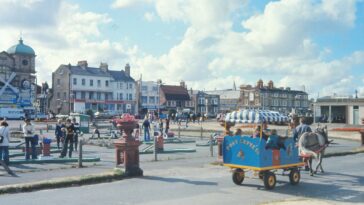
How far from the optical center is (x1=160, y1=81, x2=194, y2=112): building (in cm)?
10850

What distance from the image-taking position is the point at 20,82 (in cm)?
8644

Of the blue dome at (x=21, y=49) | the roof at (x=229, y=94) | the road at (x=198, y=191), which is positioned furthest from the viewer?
the roof at (x=229, y=94)

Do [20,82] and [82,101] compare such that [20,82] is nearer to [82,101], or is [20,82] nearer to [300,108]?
[82,101]

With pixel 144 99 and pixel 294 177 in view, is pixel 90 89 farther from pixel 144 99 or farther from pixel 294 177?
pixel 294 177

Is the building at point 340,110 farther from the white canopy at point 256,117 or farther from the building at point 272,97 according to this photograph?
the white canopy at point 256,117

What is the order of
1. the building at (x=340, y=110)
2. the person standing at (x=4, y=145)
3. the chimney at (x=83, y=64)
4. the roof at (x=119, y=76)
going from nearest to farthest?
the person standing at (x=4, y=145) < the building at (x=340, y=110) < the chimney at (x=83, y=64) < the roof at (x=119, y=76)

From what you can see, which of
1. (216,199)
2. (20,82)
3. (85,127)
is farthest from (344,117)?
(216,199)

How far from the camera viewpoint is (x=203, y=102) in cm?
11975

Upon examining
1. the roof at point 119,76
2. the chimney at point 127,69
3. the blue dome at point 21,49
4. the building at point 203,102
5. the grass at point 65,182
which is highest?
the blue dome at point 21,49

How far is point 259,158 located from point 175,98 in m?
98.5

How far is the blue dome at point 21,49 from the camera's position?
293 feet

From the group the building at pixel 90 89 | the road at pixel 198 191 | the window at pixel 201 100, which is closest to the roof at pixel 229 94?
the window at pixel 201 100

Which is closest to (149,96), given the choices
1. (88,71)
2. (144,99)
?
(144,99)

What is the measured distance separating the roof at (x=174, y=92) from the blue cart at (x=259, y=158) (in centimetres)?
9519
